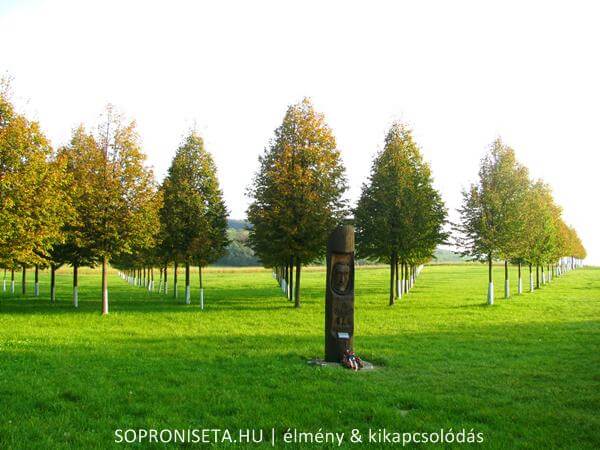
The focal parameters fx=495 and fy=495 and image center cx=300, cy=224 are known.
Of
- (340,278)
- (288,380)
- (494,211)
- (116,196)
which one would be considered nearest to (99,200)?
(116,196)

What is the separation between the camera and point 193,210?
34.8 m

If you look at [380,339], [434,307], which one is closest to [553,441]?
[380,339]

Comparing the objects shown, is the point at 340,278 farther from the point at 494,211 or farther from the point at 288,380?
the point at 494,211

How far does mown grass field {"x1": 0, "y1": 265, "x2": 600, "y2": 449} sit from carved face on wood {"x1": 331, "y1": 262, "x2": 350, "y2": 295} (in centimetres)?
227

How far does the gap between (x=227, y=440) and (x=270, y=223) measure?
24194 mm

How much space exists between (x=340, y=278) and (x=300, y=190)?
16116mm

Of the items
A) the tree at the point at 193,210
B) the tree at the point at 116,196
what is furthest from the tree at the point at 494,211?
the tree at the point at 116,196

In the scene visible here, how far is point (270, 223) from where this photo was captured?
32188 mm

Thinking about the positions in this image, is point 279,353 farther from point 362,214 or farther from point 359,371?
point 362,214

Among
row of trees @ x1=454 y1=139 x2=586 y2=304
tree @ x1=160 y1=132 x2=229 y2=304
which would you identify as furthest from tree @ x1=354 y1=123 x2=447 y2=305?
tree @ x1=160 y1=132 x2=229 y2=304

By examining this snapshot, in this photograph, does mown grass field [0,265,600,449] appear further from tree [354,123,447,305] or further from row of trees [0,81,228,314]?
tree [354,123,447,305]

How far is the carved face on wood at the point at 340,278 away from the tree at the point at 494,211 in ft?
76.4

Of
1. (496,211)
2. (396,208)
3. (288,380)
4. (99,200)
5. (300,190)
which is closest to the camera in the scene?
(288,380)

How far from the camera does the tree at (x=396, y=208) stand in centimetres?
3400
